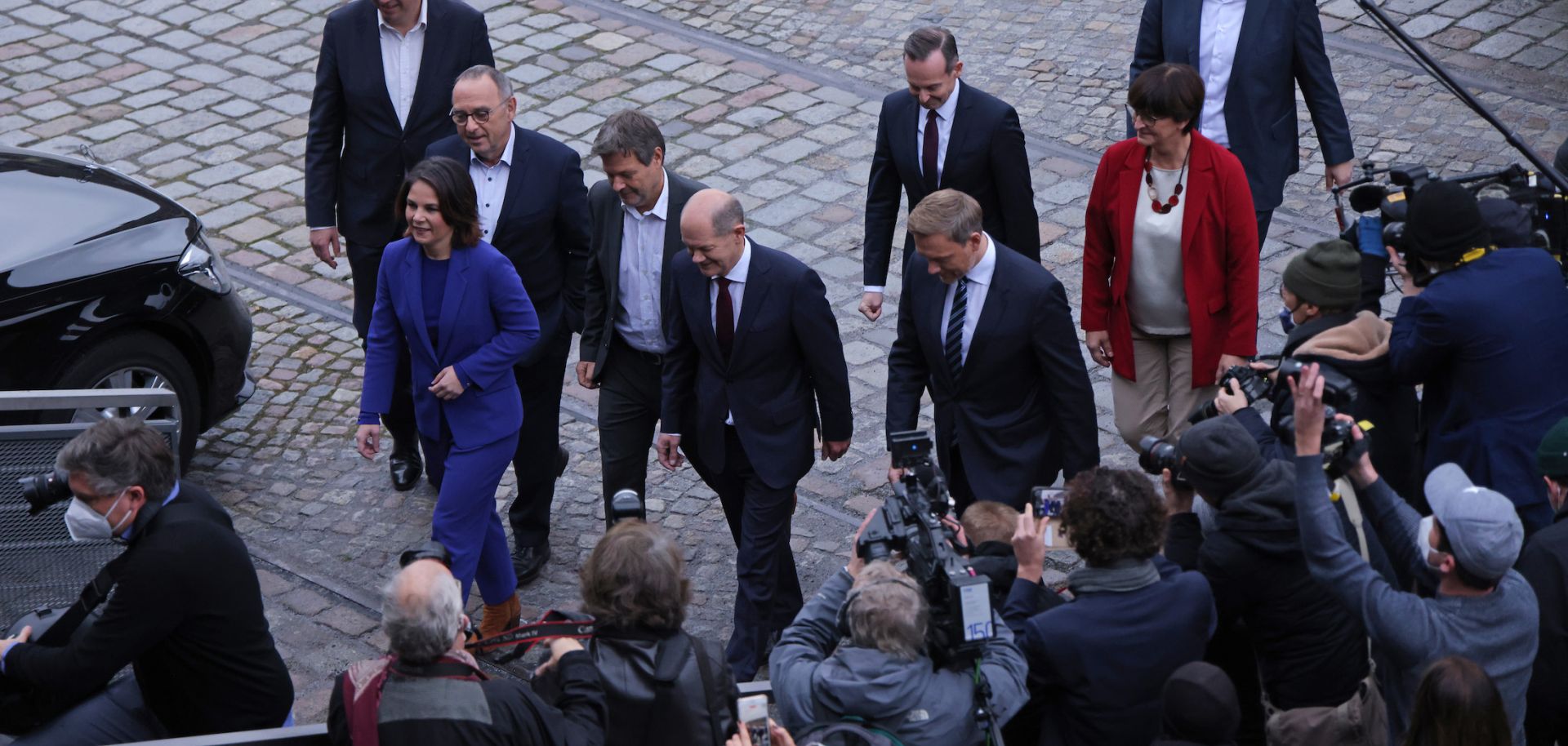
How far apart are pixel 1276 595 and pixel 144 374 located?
5268 mm

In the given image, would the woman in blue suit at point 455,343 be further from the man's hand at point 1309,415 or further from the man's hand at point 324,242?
the man's hand at point 1309,415

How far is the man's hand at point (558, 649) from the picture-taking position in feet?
14.7

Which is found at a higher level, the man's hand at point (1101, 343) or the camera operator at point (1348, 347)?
the camera operator at point (1348, 347)

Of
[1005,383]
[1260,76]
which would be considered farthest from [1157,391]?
[1260,76]

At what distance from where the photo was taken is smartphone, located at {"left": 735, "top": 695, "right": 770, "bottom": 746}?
4254 millimetres

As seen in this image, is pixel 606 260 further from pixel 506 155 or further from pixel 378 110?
pixel 378 110

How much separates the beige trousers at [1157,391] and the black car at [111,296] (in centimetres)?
428

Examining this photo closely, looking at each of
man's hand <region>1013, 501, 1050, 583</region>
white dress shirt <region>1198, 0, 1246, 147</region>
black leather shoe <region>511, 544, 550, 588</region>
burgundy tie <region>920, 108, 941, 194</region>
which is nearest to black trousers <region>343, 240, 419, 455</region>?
black leather shoe <region>511, 544, 550, 588</region>

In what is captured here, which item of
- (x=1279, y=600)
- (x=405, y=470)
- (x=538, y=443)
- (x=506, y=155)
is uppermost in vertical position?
(x=1279, y=600)

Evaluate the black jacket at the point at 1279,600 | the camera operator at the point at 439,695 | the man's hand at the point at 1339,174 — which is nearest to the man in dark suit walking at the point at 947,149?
the man's hand at the point at 1339,174

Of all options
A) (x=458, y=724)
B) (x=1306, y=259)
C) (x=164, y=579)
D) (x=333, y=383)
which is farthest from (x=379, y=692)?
(x=333, y=383)

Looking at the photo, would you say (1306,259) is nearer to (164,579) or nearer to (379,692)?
(379,692)

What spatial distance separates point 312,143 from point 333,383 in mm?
1505

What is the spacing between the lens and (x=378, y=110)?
25.8 ft
